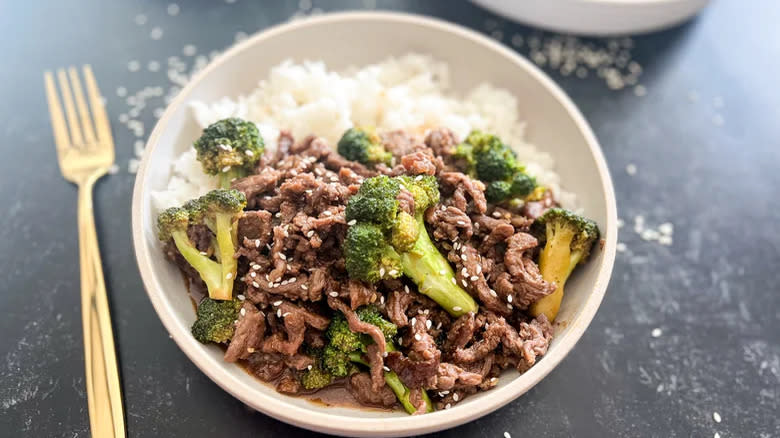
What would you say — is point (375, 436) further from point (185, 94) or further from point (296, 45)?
point (296, 45)

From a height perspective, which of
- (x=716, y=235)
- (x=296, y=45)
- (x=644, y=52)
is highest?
(x=296, y=45)

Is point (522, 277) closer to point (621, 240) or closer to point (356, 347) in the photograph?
point (356, 347)

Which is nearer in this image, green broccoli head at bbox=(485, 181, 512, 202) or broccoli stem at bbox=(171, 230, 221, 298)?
broccoli stem at bbox=(171, 230, 221, 298)

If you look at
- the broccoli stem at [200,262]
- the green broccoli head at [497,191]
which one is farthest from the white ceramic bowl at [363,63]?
the green broccoli head at [497,191]

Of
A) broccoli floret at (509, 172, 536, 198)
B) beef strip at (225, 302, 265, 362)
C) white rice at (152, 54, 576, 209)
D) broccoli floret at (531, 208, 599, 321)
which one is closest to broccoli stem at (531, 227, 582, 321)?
broccoli floret at (531, 208, 599, 321)

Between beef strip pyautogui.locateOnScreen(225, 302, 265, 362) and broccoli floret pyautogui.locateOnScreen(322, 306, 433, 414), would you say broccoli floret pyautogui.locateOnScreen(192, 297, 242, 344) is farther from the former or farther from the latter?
broccoli floret pyautogui.locateOnScreen(322, 306, 433, 414)

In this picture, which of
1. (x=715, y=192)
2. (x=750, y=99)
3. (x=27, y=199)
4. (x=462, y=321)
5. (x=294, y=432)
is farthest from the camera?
(x=750, y=99)

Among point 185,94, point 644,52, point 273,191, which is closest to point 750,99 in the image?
point 644,52
